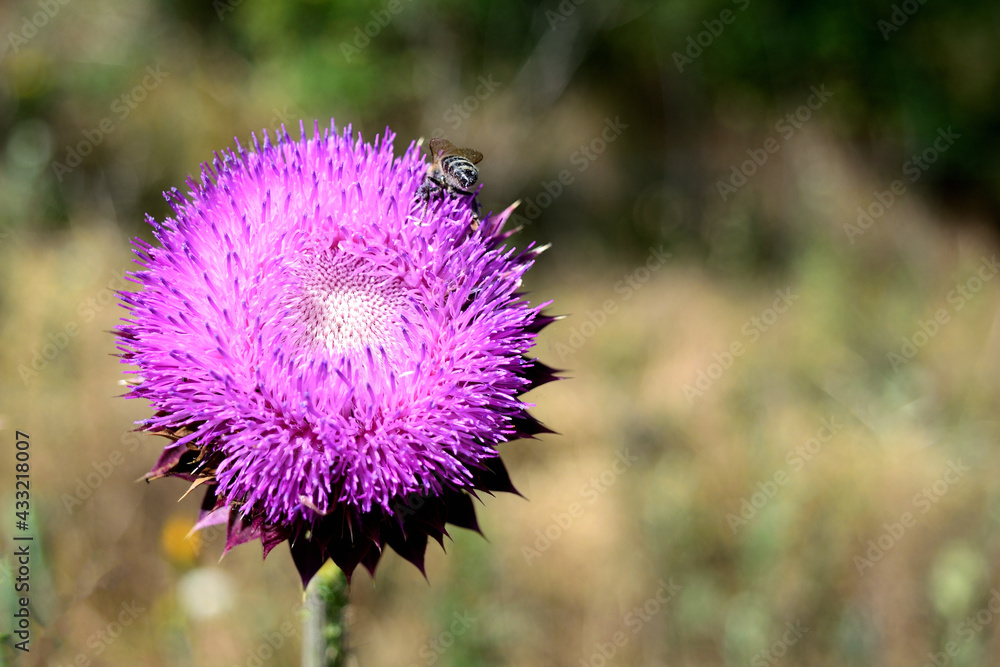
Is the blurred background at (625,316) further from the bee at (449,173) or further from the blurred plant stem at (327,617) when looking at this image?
the bee at (449,173)

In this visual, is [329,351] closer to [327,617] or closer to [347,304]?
[347,304]

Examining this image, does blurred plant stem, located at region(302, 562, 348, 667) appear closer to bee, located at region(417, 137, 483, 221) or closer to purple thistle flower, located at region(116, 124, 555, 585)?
purple thistle flower, located at region(116, 124, 555, 585)

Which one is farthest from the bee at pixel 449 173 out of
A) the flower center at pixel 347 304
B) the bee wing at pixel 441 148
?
the flower center at pixel 347 304

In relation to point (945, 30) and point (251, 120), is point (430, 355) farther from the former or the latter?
point (945, 30)

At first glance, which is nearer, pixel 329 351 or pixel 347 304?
pixel 329 351

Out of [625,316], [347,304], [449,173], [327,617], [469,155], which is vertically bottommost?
[327,617]

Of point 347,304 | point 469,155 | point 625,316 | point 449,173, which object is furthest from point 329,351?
point 625,316

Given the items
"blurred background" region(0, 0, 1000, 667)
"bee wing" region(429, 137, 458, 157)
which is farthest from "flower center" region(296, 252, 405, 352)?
"blurred background" region(0, 0, 1000, 667)
